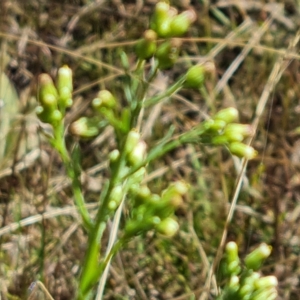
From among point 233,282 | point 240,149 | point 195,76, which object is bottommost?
point 233,282

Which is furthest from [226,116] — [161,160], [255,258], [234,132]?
[161,160]

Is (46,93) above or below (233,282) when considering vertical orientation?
above

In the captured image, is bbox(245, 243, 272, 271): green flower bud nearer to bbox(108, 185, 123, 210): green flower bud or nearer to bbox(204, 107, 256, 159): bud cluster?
bbox(204, 107, 256, 159): bud cluster

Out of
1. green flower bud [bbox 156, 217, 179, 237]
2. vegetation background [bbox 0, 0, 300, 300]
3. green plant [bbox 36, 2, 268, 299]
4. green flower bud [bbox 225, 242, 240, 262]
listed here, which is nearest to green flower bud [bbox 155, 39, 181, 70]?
green plant [bbox 36, 2, 268, 299]

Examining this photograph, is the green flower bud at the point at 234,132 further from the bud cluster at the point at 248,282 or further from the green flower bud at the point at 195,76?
the bud cluster at the point at 248,282

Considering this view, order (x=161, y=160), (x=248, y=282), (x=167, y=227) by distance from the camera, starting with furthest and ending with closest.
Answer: (x=161, y=160)
(x=248, y=282)
(x=167, y=227)

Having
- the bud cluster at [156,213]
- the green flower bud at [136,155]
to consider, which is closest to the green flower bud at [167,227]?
the bud cluster at [156,213]

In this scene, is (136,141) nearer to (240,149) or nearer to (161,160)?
(240,149)

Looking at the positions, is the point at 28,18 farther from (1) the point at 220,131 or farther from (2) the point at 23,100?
(1) the point at 220,131
